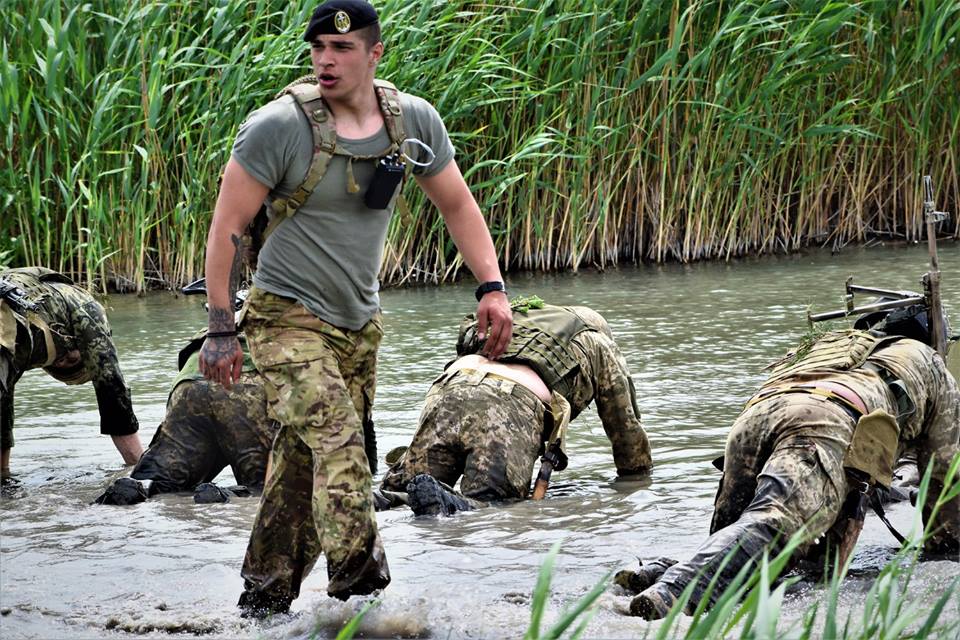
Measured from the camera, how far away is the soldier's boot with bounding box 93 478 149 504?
5645mm

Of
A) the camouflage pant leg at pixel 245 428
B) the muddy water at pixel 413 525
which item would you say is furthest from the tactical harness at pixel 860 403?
the camouflage pant leg at pixel 245 428

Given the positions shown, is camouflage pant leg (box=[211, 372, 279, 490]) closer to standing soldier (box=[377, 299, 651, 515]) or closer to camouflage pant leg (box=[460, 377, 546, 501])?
standing soldier (box=[377, 299, 651, 515])

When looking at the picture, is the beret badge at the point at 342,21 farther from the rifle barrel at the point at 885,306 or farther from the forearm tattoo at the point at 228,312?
the rifle barrel at the point at 885,306

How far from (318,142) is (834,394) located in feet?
5.66

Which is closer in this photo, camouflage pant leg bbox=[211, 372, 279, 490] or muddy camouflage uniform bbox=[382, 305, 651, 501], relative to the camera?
muddy camouflage uniform bbox=[382, 305, 651, 501]

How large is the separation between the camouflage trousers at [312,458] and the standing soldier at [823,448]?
762 millimetres

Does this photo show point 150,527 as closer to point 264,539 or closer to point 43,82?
point 264,539

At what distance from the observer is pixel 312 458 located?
158 inches

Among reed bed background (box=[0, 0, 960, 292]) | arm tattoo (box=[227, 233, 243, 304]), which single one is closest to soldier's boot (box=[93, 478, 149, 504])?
arm tattoo (box=[227, 233, 243, 304])

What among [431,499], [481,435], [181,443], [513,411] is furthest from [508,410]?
[181,443]

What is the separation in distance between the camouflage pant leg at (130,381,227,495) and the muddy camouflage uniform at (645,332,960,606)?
2204 millimetres

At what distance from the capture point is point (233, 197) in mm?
3883

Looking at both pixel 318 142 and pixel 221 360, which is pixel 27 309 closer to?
pixel 221 360

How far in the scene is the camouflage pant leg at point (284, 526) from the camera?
13.3 ft
